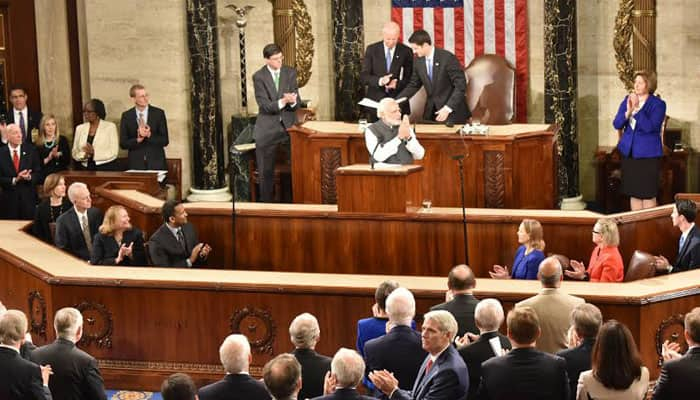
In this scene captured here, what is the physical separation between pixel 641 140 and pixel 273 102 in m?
3.70

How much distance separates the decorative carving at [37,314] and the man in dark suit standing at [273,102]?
3942 mm

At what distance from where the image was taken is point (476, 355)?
7359mm

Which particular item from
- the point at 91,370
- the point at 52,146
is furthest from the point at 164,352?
the point at 52,146

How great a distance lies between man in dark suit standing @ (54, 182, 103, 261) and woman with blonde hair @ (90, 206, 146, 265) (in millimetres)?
591

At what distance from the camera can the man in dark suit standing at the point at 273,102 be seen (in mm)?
13531

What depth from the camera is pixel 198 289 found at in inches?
376

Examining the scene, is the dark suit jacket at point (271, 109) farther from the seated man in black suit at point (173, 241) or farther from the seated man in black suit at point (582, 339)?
the seated man in black suit at point (582, 339)

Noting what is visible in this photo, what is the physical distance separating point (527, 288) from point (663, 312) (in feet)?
2.98

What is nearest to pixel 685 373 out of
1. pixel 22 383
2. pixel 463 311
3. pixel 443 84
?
pixel 463 311

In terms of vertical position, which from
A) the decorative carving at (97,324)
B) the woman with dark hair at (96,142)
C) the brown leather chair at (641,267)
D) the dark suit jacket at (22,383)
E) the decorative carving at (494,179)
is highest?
the woman with dark hair at (96,142)

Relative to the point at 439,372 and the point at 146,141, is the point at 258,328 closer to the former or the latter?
the point at 439,372

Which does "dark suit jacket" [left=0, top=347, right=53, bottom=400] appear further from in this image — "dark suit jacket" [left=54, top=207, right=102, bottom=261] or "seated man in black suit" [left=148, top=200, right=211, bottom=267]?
"dark suit jacket" [left=54, top=207, right=102, bottom=261]

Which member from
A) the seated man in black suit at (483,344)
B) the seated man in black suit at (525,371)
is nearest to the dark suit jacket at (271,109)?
the seated man in black suit at (483,344)

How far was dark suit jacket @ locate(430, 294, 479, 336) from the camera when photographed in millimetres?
7922
